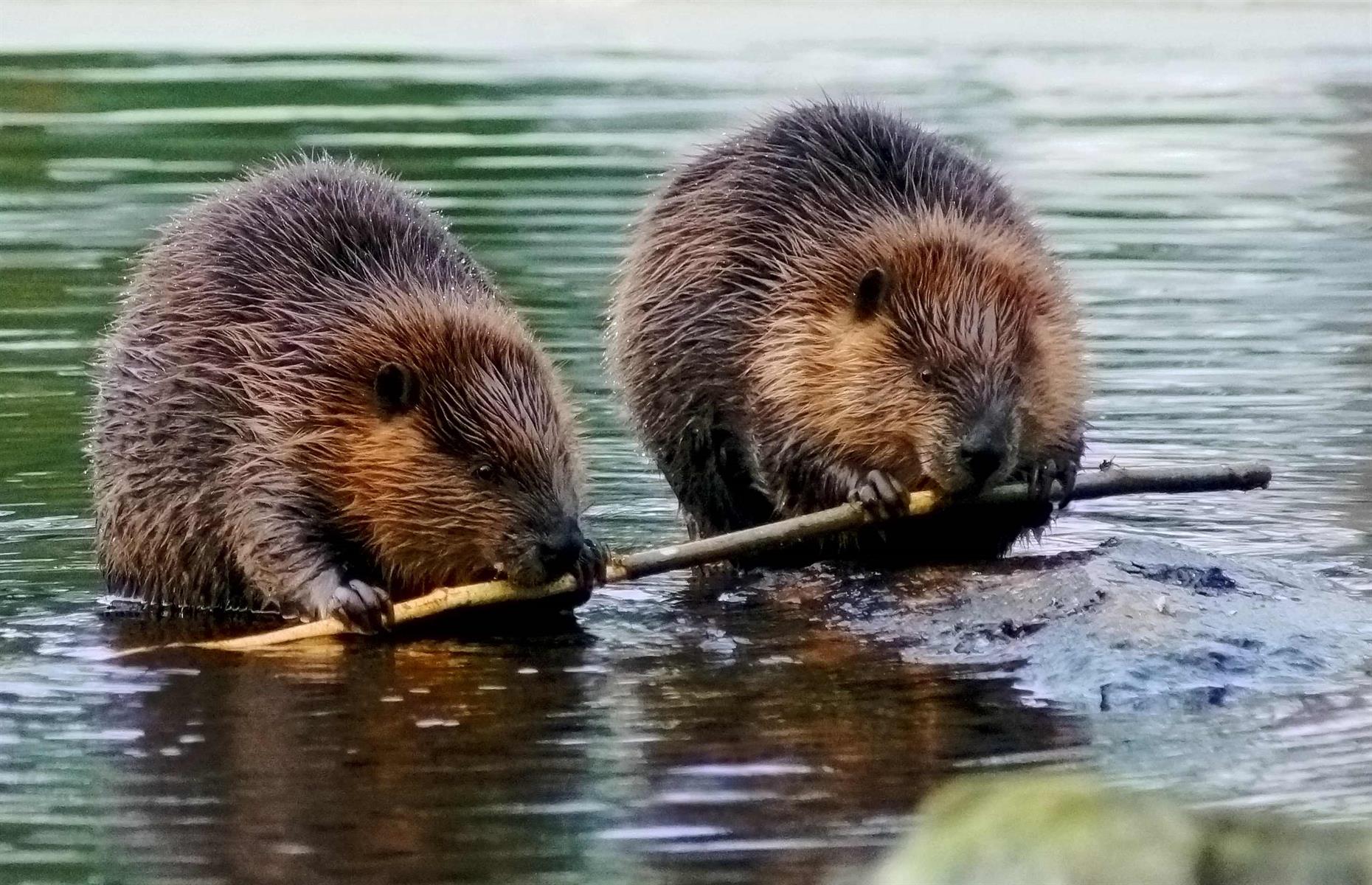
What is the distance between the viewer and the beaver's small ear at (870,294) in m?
6.17

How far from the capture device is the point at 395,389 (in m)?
5.64

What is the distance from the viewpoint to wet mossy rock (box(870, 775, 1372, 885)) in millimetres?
2650

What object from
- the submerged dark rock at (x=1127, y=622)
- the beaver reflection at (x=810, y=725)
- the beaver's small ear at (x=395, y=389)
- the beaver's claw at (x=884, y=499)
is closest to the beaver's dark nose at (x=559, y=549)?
the beaver reflection at (x=810, y=725)

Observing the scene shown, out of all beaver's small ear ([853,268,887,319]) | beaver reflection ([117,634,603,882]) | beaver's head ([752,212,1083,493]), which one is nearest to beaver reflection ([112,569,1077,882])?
beaver reflection ([117,634,603,882])

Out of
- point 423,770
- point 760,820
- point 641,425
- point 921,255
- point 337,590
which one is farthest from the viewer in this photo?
point 641,425

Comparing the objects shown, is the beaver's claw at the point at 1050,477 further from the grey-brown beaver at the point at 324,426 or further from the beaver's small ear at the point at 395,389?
the beaver's small ear at the point at 395,389

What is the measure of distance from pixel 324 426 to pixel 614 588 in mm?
864

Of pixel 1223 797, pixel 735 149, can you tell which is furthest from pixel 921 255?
pixel 1223 797

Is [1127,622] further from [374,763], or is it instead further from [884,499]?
[374,763]

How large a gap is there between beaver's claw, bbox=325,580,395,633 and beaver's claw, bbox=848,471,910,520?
3.88 feet

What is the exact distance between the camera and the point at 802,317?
631 cm

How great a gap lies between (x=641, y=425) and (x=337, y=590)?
140 cm

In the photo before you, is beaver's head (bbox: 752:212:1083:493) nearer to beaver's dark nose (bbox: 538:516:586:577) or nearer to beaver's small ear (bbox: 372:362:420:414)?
beaver's dark nose (bbox: 538:516:586:577)

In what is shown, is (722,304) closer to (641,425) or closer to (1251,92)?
(641,425)
